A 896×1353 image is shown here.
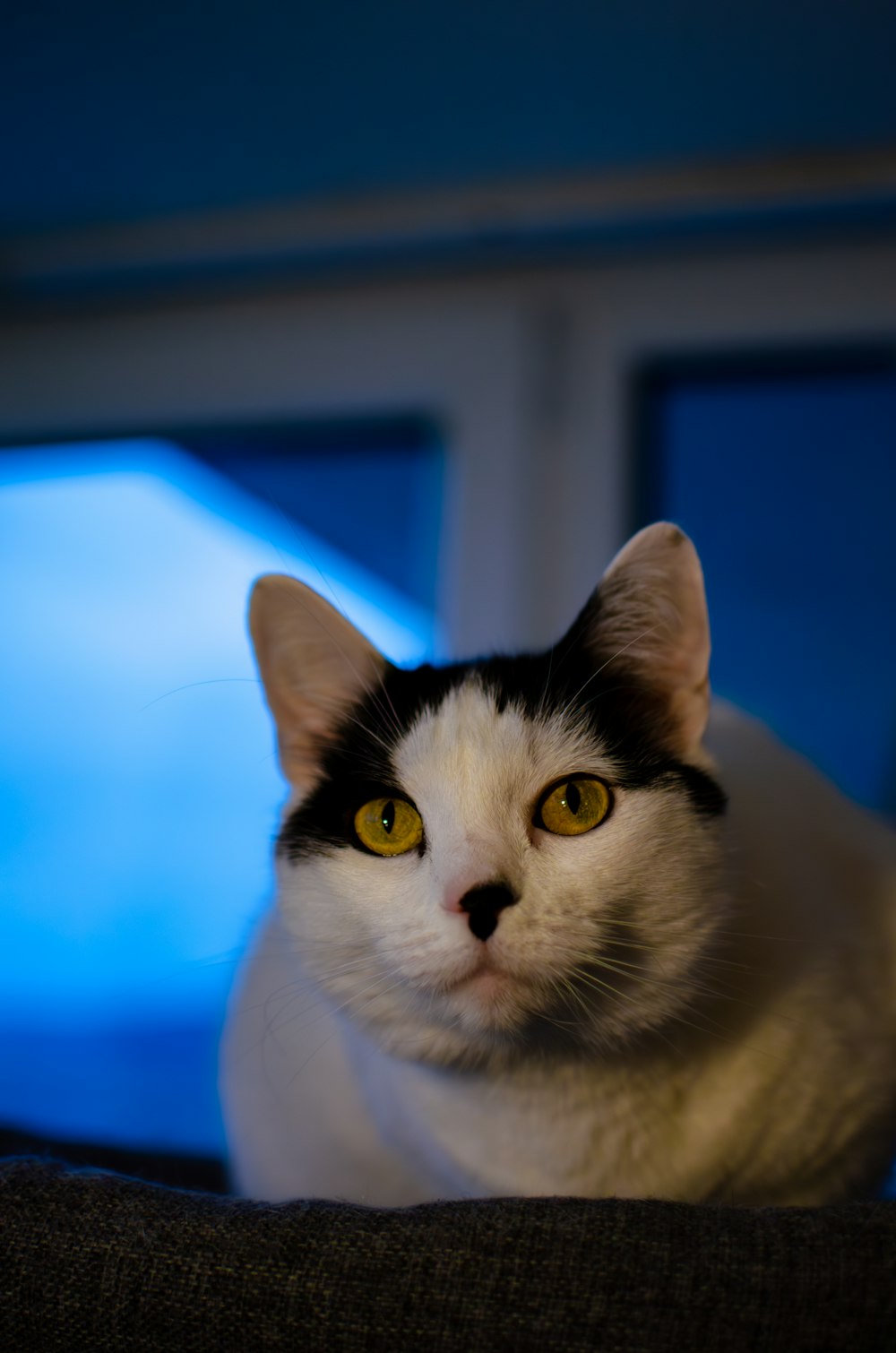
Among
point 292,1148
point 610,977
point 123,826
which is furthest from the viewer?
point 123,826

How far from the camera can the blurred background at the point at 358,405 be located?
6.45ft

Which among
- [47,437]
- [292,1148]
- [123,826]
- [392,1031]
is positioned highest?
[47,437]

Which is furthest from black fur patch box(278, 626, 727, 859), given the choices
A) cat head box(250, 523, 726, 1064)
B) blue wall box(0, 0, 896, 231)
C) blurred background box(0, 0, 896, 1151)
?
blue wall box(0, 0, 896, 231)

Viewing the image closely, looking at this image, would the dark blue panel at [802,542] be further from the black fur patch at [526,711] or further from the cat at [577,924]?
the black fur patch at [526,711]

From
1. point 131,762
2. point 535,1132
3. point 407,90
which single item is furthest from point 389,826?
point 131,762

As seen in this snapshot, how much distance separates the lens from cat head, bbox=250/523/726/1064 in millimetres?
802

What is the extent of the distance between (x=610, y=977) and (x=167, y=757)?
186 cm

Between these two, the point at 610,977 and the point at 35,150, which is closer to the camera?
the point at 610,977

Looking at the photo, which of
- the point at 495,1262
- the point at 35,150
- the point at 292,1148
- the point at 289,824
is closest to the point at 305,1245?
the point at 495,1262

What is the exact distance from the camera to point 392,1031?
2.96 feet

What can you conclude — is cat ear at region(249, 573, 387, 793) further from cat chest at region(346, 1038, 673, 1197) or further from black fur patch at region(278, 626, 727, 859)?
cat chest at region(346, 1038, 673, 1197)

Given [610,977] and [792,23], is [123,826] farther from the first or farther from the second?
[792,23]

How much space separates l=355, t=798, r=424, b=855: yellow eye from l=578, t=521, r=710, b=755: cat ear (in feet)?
0.84

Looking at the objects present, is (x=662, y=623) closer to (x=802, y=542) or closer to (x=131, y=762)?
(x=802, y=542)
